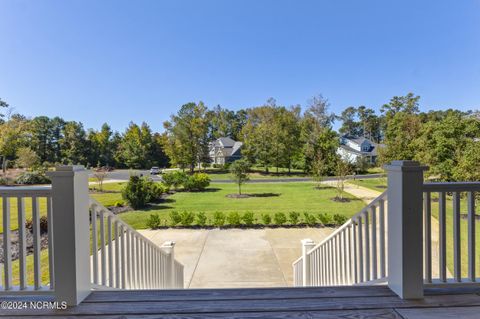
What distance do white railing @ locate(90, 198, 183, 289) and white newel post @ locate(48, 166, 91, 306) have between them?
0.60 ft

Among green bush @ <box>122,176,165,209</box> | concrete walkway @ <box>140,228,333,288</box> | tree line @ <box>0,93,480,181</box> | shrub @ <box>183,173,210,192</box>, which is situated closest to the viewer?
concrete walkway @ <box>140,228,333,288</box>

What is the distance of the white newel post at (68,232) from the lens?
5.35 ft

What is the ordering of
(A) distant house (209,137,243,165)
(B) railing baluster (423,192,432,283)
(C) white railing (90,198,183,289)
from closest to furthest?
(B) railing baluster (423,192,432,283), (C) white railing (90,198,183,289), (A) distant house (209,137,243,165)

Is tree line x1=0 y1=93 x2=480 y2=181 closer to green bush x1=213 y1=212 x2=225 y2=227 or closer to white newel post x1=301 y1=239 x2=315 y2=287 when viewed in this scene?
green bush x1=213 y1=212 x2=225 y2=227

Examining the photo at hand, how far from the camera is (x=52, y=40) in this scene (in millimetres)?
9227

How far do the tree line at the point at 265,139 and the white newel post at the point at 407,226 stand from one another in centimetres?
1224

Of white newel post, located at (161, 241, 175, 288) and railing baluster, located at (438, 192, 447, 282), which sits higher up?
railing baluster, located at (438, 192, 447, 282)

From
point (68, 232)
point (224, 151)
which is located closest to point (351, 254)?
point (68, 232)

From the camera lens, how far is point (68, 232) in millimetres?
1646

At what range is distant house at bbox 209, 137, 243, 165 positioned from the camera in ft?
138

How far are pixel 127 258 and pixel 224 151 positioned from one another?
4067 cm

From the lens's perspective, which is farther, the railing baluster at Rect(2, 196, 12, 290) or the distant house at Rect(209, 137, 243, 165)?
the distant house at Rect(209, 137, 243, 165)

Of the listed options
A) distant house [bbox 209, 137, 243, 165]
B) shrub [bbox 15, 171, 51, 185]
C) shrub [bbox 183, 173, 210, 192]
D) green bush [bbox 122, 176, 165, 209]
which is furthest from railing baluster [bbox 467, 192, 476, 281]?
distant house [bbox 209, 137, 243, 165]

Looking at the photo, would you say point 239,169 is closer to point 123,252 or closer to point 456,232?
point 123,252
